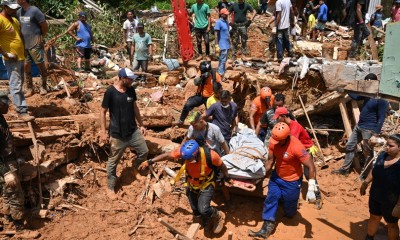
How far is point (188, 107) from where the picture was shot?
308 inches

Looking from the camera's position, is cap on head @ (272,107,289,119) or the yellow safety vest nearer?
the yellow safety vest

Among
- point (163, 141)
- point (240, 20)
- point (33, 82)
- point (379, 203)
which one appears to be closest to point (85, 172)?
point (163, 141)

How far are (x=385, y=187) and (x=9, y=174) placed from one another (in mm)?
5158

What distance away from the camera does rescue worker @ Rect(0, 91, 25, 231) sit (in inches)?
208

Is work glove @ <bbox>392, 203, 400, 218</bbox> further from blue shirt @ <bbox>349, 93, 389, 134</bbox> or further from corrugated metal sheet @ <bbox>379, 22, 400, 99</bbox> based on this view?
blue shirt @ <bbox>349, 93, 389, 134</bbox>

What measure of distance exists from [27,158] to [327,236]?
5.05m

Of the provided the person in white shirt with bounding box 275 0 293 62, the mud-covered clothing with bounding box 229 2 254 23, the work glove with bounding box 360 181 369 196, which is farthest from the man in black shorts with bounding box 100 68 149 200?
the mud-covered clothing with bounding box 229 2 254 23

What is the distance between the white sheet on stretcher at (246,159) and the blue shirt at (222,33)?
4303 mm

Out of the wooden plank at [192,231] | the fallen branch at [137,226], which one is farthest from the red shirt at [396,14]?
the fallen branch at [137,226]

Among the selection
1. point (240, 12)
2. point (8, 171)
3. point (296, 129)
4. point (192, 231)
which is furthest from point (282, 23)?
point (8, 171)

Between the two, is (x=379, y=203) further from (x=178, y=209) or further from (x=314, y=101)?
(x=314, y=101)

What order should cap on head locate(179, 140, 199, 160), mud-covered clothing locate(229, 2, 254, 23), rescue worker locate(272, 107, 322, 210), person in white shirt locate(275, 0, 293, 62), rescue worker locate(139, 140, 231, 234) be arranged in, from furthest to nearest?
mud-covered clothing locate(229, 2, 254, 23) < person in white shirt locate(275, 0, 293, 62) < rescue worker locate(272, 107, 322, 210) < rescue worker locate(139, 140, 231, 234) < cap on head locate(179, 140, 199, 160)

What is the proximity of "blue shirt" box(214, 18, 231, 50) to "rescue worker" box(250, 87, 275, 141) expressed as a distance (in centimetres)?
327

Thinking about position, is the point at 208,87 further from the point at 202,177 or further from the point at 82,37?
the point at 82,37
